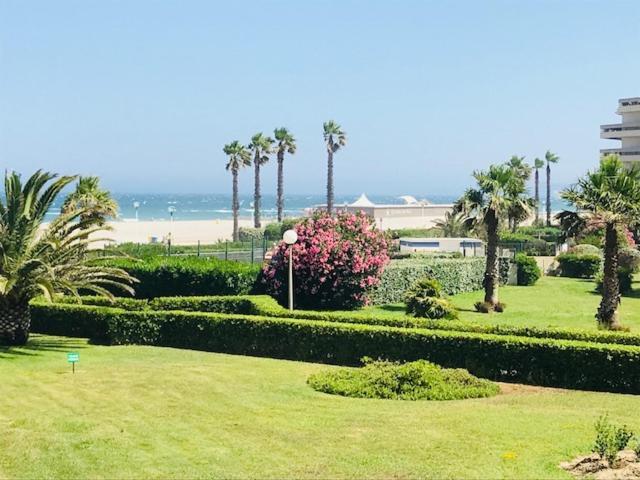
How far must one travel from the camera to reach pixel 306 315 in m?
21.8

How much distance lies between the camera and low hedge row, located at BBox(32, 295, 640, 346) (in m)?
17.8

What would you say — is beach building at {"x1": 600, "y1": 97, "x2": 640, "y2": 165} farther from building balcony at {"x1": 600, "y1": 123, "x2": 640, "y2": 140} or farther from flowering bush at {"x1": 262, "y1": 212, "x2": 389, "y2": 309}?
flowering bush at {"x1": 262, "y1": 212, "x2": 389, "y2": 309}

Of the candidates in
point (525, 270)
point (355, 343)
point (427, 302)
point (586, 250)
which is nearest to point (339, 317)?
point (355, 343)

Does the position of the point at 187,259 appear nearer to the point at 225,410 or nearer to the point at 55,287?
the point at 55,287

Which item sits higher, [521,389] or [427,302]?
[427,302]

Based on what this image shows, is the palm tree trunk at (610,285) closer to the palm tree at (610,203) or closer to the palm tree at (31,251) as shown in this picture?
the palm tree at (610,203)

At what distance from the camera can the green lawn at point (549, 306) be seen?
29625 mm

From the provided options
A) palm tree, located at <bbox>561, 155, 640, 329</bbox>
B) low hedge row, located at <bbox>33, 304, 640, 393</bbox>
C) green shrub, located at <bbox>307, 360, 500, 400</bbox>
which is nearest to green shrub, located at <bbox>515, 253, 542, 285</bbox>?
palm tree, located at <bbox>561, 155, 640, 329</bbox>

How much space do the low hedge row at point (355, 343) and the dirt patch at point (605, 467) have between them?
670 centimetres

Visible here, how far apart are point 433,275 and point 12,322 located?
20.2 meters

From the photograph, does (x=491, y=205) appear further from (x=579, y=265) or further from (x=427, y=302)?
(x=579, y=265)

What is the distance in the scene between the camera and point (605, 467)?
9492 mm

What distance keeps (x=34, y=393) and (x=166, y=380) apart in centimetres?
251

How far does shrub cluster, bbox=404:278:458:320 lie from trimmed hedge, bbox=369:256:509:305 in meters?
3.36
